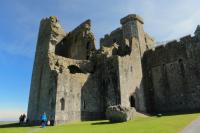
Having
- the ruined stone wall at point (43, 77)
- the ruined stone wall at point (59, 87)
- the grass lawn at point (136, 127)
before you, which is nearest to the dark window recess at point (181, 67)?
the ruined stone wall at point (59, 87)

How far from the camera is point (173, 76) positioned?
34406 millimetres

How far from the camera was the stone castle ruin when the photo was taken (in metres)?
28.6

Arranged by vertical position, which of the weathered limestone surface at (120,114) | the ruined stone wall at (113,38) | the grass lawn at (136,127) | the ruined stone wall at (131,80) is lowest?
the grass lawn at (136,127)

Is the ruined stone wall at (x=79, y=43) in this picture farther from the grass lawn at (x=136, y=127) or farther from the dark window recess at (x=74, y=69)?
the grass lawn at (x=136, y=127)

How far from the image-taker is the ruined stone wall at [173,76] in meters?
32.0

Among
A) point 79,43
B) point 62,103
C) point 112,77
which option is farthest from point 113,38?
point 62,103

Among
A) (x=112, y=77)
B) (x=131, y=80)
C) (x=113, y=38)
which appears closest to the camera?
→ (x=112, y=77)

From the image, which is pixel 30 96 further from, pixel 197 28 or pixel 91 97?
pixel 197 28

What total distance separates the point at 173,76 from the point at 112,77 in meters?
10.5

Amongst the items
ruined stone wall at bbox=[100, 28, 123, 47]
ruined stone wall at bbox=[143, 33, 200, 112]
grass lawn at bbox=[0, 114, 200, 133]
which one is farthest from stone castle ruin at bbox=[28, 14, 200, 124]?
grass lawn at bbox=[0, 114, 200, 133]

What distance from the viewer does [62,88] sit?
27.5 metres

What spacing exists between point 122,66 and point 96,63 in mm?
5088

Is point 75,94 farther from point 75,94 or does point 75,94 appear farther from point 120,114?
point 120,114

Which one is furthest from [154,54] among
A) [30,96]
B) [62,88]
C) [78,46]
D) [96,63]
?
[30,96]
